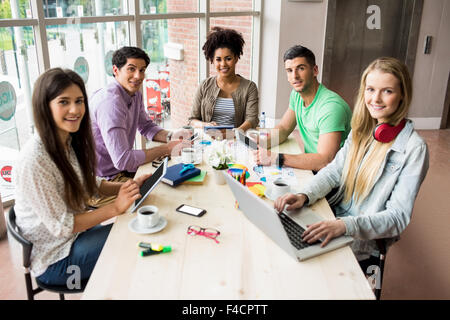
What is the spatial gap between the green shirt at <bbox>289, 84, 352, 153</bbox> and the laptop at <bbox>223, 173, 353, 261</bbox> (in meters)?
0.82

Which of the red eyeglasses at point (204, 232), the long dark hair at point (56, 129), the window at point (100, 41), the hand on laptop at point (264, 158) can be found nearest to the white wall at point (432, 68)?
the window at point (100, 41)

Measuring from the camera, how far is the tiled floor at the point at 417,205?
7.49 feet

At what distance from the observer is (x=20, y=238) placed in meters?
1.51

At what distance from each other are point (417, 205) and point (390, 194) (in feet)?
6.70

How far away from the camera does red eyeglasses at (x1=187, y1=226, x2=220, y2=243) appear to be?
1.51 m

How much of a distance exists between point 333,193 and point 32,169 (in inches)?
57.1

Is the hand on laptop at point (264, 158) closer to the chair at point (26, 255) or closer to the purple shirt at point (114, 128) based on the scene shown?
the purple shirt at point (114, 128)

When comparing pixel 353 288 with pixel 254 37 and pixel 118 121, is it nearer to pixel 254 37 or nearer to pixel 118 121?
pixel 118 121

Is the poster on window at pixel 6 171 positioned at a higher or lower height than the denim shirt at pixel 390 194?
lower

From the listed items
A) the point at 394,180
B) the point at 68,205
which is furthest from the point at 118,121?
the point at 394,180

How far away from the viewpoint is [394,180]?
1.70 meters

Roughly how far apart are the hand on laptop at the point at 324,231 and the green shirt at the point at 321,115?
0.91m

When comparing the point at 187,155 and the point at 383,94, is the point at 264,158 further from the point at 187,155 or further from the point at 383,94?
the point at 383,94
